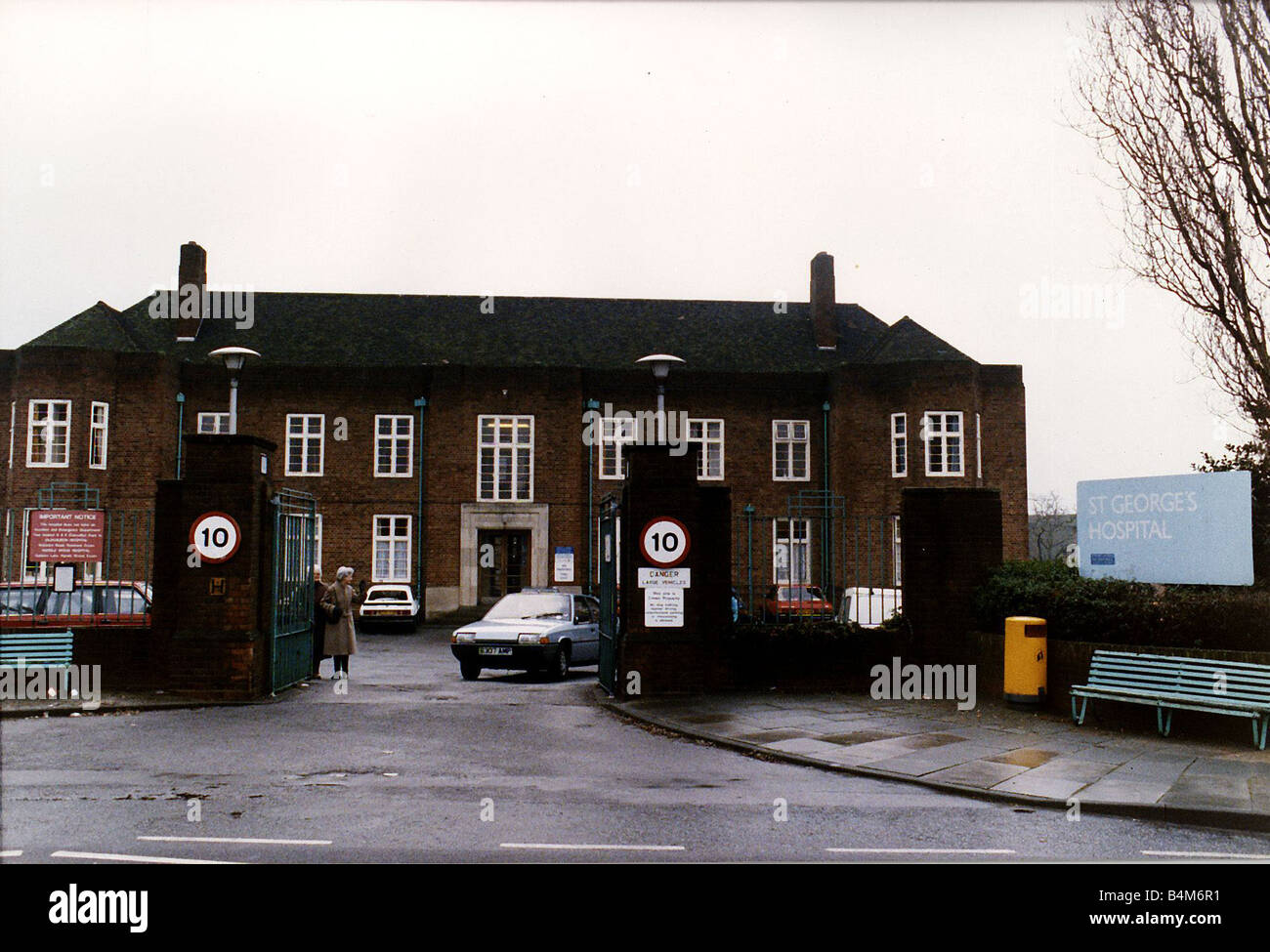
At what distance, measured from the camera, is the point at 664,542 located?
14969 mm

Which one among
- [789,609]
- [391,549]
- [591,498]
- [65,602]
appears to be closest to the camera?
[65,602]

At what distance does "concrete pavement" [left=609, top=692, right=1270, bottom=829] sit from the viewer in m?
8.33

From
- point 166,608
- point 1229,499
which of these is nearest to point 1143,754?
point 1229,499

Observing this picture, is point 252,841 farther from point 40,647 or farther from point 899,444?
point 899,444

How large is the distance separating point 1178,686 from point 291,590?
11.8 meters

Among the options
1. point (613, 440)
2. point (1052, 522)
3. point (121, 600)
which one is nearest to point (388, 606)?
point (613, 440)

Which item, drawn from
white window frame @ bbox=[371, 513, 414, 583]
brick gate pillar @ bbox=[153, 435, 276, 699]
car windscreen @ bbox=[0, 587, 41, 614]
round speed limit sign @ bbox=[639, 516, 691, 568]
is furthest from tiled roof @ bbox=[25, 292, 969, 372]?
brick gate pillar @ bbox=[153, 435, 276, 699]

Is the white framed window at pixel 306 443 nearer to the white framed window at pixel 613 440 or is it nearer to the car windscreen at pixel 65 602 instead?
the white framed window at pixel 613 440

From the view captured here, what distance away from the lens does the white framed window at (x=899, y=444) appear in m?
34.8

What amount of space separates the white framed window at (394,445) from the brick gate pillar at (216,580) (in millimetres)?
21205

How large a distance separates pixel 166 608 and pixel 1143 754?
12026 millimetres

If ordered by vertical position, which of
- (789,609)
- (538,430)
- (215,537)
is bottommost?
(789,609)
